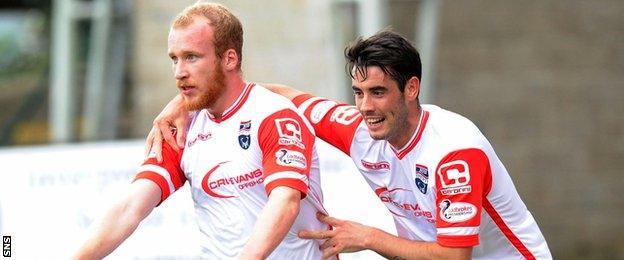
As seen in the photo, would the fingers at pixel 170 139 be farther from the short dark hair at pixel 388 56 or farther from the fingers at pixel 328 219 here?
the short dark hair at pixel 388 56

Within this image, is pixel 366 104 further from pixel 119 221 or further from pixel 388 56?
pixel 119 221

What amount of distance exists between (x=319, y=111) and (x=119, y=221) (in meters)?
0.96

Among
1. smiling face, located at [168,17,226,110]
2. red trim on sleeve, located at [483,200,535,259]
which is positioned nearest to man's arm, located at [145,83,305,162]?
smiling face, located at [168,17,226,110]

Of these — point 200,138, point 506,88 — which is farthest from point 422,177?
point 506,88

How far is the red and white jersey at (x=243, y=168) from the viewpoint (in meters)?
4.81

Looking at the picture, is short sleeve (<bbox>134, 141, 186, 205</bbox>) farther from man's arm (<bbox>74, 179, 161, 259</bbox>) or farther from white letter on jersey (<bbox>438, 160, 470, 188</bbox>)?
white letter on jersey (<bbox>438, 160, 470, 188</bbox>)

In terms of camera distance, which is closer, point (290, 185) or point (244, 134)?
point (290, 185)

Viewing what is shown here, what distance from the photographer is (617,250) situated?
40.0 ft

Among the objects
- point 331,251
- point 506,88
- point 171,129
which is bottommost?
point 506,88

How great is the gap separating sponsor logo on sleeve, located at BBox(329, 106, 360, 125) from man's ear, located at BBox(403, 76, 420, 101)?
0.37 metres

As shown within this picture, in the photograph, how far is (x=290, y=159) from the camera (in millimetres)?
4754

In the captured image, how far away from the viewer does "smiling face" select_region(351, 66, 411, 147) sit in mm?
4828

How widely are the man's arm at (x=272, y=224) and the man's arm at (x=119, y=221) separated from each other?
525 millimetres

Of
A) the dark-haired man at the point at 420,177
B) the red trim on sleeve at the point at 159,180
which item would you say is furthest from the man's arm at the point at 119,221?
the dark-haired man at the point at 420,177
